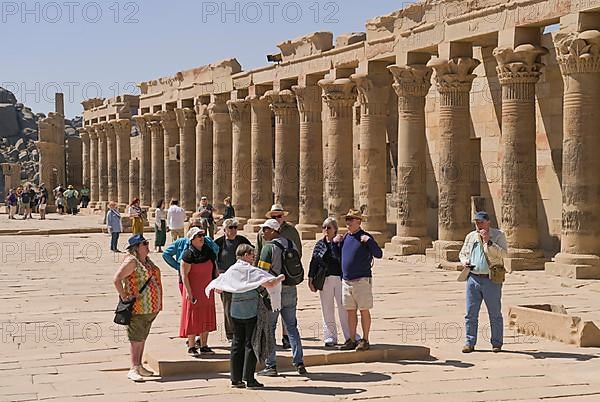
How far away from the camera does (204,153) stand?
3688 centimetres

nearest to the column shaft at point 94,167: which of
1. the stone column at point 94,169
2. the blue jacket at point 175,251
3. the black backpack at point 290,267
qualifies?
the stone column at point 94,169

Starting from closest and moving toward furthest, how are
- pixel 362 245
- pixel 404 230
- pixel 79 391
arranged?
1. pixel 79 391
2. pixel 362 245
3. pixel 404 230

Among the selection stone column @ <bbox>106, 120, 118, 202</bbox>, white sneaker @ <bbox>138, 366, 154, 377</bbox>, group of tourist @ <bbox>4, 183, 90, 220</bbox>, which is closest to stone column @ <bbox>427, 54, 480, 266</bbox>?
white sneaker @ <bbox>138, 366, 154, 377</bbox>

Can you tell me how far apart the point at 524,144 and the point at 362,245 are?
9.49 m

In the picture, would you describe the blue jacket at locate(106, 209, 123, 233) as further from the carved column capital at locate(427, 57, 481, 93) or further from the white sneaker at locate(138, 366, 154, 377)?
the white sneaker at locate(138, 366, 154, 377)

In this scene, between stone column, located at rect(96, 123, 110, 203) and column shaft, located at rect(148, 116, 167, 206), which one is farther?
stone column, located at rect(96, 123, 110, 203)

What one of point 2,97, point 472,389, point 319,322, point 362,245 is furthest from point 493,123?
point 2,97

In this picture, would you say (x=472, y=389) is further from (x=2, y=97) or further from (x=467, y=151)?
(x=2, y=97)

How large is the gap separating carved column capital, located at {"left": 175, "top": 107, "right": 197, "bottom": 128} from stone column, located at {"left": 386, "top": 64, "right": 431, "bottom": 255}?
54.2 feet

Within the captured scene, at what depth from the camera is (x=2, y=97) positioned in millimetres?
91625

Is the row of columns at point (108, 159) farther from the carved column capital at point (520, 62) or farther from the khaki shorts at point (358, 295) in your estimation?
the khaki shorts at point (358, 295)

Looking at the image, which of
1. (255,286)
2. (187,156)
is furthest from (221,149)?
(255,286)

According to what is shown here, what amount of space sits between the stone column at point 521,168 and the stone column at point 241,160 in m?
14.7

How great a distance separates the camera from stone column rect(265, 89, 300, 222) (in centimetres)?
3036
